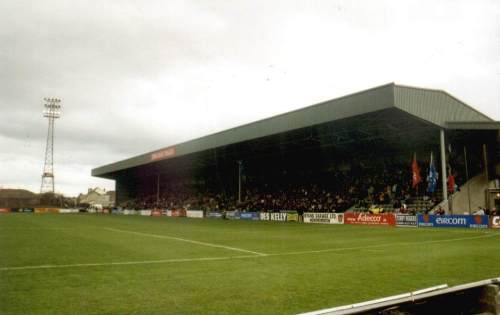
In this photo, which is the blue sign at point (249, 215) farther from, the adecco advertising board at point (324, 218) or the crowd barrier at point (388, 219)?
the adecco advertising board at point (324, 218)

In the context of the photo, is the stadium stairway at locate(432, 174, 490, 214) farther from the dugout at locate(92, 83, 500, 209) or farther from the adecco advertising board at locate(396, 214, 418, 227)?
the adecco advertising board at locate(396, 214, 418, 227)

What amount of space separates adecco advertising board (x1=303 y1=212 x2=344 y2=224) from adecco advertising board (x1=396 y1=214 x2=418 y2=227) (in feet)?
18.3

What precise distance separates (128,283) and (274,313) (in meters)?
3.54

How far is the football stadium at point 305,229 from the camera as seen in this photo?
7035mm

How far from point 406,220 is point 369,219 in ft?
10.5

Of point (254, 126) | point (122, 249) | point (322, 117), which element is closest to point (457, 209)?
point (322, 117)

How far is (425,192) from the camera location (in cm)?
3859

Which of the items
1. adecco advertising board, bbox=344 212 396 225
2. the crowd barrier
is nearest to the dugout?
the crowd barrier

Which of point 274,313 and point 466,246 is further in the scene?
point 466,246

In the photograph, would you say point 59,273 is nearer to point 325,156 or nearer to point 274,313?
point 274,313

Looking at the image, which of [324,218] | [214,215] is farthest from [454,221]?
[214,215]

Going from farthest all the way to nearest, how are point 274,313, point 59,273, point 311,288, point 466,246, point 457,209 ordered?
point 457,209, point 466,246, point 59,273, point 311,288, point 274,313

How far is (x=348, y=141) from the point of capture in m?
43.6

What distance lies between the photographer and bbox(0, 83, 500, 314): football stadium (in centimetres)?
704
